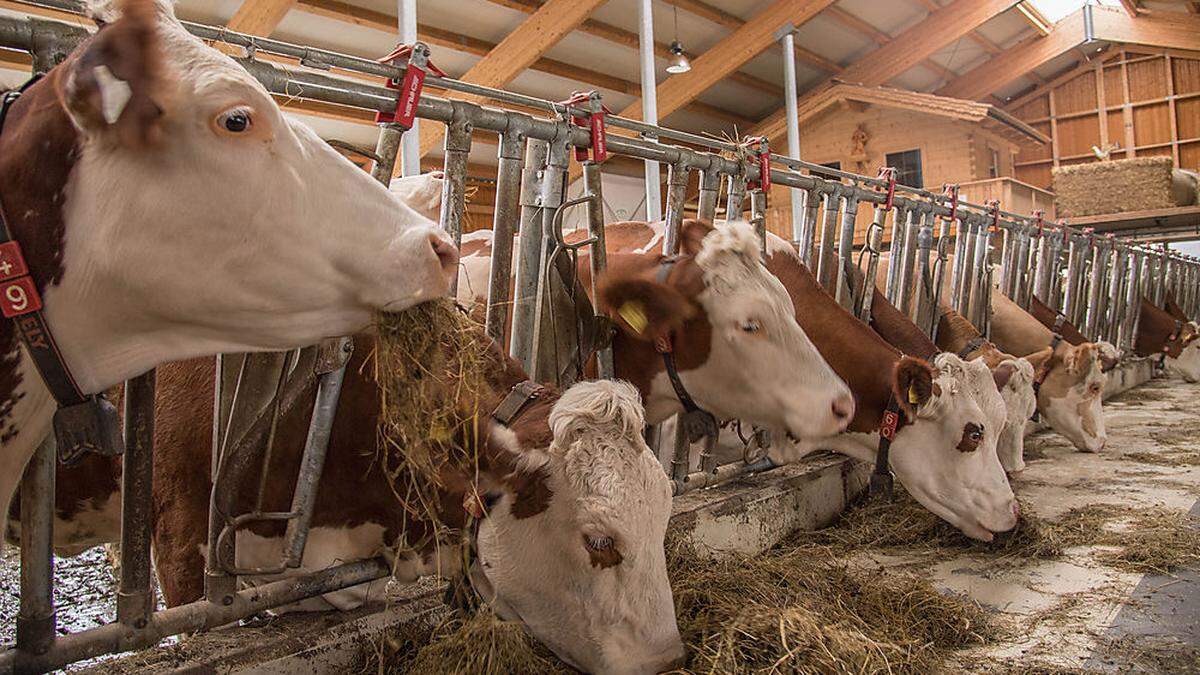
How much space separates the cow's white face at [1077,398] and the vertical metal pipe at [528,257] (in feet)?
20.4

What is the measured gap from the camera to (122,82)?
1.37 m

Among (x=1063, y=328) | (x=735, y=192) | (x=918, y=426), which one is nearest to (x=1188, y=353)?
(x=1063, y=328)

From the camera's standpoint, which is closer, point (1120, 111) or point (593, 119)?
point (593, 119)

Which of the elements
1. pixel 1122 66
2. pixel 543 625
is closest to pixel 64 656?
pixel 543 625

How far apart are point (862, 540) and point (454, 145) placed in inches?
116

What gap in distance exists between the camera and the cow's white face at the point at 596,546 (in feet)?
6.97

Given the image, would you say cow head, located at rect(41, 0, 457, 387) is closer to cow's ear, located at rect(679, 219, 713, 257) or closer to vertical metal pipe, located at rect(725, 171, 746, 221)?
cow's ear, located at rect(679, 219, 713, 257)

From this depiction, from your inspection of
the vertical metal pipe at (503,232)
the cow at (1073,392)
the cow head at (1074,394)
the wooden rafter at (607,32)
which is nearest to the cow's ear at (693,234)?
the vertical metal pipe at (503,232)

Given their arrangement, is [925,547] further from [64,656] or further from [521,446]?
[64,656]

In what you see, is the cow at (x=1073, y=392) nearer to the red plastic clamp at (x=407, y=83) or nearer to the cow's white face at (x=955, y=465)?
the cow's white face at (x=955, y=465)

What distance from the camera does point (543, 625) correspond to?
7.36ft

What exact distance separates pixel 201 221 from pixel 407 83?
1.15 m

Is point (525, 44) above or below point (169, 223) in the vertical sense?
above

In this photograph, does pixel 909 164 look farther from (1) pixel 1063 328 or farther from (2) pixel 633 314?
(2) pixel 633 314
